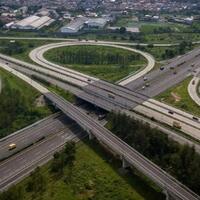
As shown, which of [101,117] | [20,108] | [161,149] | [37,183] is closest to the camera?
[37,183]

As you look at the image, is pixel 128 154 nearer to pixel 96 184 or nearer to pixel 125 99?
pixel 96 184

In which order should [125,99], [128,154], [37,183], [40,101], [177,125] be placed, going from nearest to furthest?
[37,183]
[128,154]
[177,125]
[125,99]
[40,101]

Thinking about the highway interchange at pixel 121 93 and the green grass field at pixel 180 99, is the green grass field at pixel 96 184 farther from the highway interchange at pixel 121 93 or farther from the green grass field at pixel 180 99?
the green grass field at pixel 180 99

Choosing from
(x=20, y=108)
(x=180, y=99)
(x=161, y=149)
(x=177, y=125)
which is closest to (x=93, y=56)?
(x=180, y=99)

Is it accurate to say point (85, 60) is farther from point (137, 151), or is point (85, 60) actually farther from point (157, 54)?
point (137, 151)

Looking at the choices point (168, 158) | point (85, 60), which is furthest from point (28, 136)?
point (85, 60)

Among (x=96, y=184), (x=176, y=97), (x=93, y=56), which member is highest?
(x=96, y=184)
